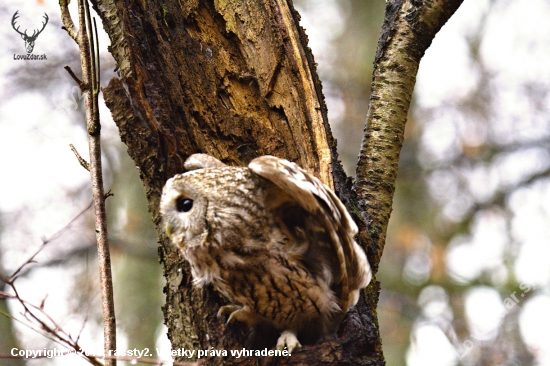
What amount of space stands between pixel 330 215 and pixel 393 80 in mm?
1124

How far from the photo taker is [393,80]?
257 centimetres

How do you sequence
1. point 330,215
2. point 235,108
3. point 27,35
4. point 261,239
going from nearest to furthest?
1. point 330,215
2. point 261,239
3. point 235,108
4. point 27,35

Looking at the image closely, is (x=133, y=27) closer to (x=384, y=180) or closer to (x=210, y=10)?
(x=210, y=10)

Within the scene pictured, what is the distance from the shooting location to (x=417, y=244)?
24.2 ft

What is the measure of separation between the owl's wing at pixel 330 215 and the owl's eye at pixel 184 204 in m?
0.29

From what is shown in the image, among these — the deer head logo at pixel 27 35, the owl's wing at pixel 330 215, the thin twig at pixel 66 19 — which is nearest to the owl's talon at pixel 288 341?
the owl's wing at pixel 330 215

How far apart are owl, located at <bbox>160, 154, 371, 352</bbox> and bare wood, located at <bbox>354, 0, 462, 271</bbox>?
59 centimetres

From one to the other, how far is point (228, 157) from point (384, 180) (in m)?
0.76

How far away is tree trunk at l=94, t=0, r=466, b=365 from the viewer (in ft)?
6.22

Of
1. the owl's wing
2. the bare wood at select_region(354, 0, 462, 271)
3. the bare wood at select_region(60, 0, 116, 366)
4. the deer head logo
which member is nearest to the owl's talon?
the owl's wing

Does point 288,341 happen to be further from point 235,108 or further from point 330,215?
point 235,108

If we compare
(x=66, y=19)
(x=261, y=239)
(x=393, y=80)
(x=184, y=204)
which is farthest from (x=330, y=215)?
(x=66, y=19)

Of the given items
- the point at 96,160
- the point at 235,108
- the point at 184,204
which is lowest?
the point at 184,204

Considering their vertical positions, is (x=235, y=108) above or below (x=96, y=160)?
→ above
